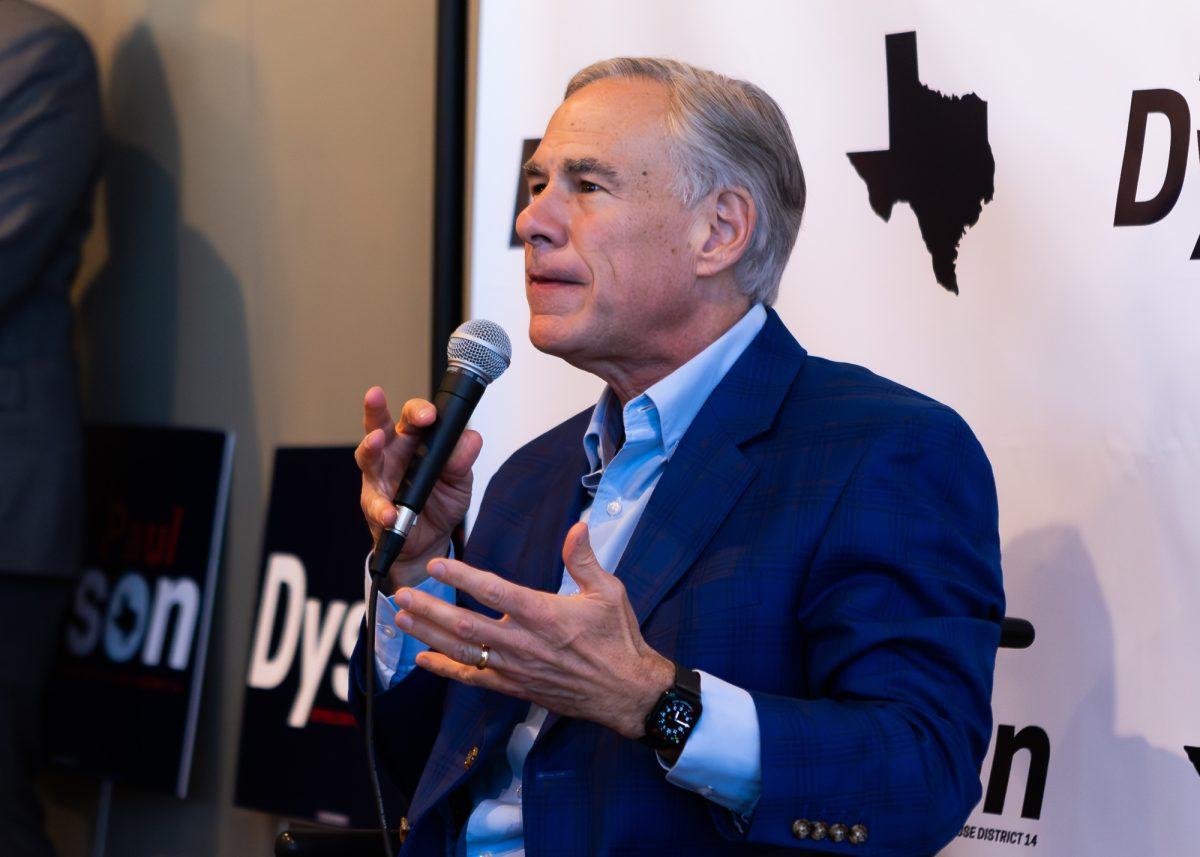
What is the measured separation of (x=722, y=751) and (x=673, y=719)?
5cm

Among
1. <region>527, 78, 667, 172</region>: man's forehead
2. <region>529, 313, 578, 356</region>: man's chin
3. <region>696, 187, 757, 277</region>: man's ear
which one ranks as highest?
<region>527, 78, 667, 172</region>: man's forehead

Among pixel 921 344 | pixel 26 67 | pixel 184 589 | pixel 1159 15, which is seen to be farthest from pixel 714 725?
pixel 26 67

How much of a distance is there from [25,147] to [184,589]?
95 cm

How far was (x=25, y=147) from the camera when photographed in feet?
9.11

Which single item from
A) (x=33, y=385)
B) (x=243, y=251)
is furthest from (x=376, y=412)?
(x=243, y=251)

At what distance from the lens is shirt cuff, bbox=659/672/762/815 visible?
1203 mm

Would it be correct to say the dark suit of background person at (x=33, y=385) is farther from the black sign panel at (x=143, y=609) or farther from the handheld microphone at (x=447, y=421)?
the handheld microphone at (x=447, y=421)

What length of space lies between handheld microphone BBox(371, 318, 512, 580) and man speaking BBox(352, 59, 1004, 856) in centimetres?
4

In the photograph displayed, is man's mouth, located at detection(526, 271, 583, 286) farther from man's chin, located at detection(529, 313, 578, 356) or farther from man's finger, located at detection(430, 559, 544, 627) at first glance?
man's finger, located at detection(430, 559, 544, 627)

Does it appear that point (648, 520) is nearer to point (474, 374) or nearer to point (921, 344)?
point (474, 374)

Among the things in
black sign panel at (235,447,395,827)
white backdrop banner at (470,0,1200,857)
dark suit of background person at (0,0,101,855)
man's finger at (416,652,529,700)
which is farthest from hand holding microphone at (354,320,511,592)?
dark suit of background person at (0,0,101,855)

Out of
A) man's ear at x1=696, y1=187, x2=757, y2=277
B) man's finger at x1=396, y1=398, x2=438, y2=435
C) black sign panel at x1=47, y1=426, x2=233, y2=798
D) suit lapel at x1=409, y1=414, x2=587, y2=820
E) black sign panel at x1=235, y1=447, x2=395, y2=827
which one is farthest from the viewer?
black sign panel at x1=47, y1=426, x2=233, y2=798

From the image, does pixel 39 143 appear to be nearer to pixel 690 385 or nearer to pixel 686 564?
pixel 690 385

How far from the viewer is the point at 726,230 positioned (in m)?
1.62
